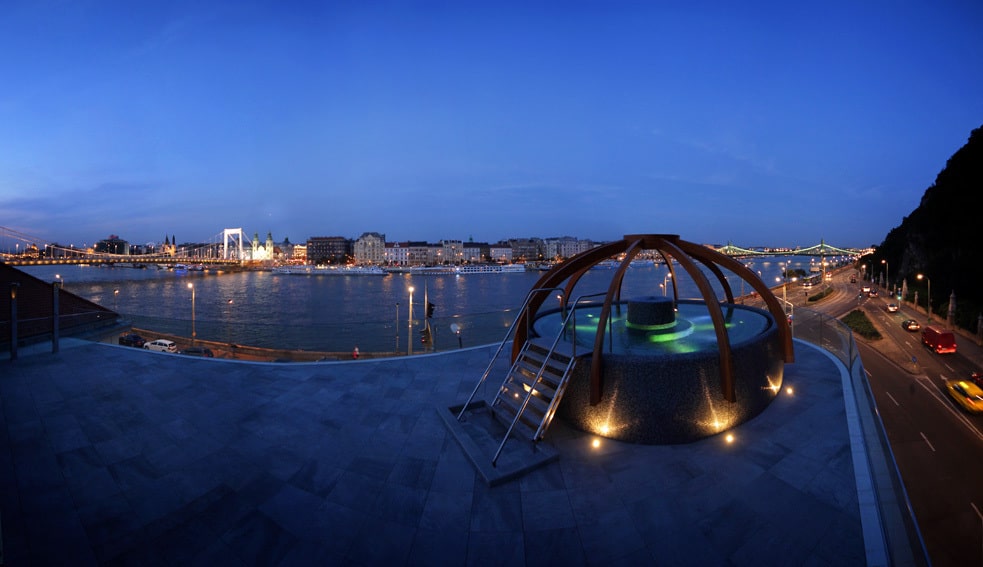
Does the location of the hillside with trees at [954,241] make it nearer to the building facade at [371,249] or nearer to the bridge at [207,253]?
the bridge at [207,253]

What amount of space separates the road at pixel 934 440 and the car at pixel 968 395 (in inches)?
11.7

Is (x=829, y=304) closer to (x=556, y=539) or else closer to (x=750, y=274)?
(x=750, y=274)

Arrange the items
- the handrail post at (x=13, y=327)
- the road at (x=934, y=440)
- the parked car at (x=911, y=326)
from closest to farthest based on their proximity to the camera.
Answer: the handrail post at (x=13, y=327), the road at (x=934, y=440), the parked car at (x=911, y=326)

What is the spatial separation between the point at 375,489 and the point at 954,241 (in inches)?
2231

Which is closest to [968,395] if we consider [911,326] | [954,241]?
[911,326]

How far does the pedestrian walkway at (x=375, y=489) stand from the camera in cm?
338

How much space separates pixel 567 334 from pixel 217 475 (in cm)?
527

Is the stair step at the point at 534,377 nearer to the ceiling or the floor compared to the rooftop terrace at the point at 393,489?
nearer to the ceiling

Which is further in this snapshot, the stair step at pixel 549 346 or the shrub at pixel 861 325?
the shrub at pixel 861 325

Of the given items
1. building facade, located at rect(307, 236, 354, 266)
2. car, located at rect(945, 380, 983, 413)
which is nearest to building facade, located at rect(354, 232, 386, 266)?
building facade, located at rect(307, 236, 354, 266)

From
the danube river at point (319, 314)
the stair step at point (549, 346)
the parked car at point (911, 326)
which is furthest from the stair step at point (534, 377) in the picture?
the parked car at point (911, 326)

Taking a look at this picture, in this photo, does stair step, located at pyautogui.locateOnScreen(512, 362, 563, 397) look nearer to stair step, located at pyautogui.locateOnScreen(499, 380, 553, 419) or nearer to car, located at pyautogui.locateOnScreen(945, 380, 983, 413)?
stair step, located at pyautogui.locateOnScreen(499, 380, 553, 419)

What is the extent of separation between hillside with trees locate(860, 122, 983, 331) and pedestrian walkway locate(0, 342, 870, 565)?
3717 cm

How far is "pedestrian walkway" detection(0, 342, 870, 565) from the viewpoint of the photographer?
3383 mm
